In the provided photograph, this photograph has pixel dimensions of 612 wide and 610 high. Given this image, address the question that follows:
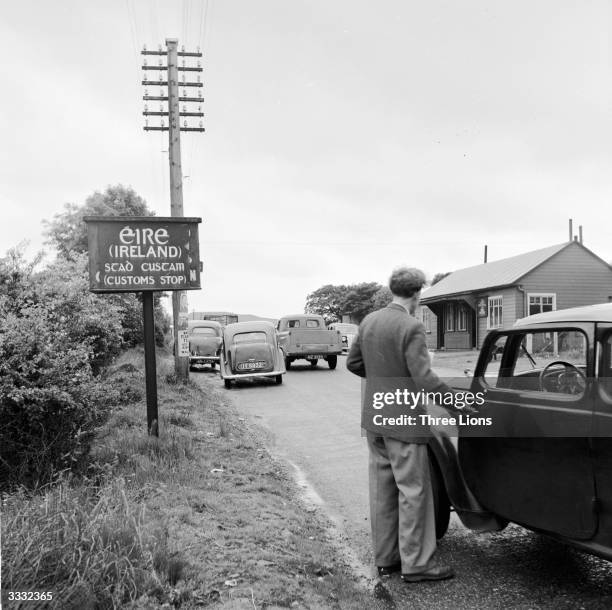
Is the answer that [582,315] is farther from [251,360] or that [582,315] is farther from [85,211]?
[85,211]

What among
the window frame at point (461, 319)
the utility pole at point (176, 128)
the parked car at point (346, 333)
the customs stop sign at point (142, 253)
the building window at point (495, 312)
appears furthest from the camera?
the window frame at point (461, 319)

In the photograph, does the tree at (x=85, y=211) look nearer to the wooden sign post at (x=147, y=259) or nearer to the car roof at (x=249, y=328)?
the car roof at (x=249, y=328)

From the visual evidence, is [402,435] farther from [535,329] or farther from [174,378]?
[174,378]

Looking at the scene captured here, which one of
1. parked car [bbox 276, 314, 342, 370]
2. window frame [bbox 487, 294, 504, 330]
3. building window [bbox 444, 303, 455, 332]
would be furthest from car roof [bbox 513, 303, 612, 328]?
building window [bbox 444, 303, 455, 332]

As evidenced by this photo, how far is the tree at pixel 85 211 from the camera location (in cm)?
3452

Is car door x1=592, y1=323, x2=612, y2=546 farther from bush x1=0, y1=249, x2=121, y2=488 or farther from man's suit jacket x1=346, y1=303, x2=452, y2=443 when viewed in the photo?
bush x1=0, y1=249, x2=121, y2=488

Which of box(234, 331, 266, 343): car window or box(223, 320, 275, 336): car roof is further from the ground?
box(223, 320, 275, 336): car roof

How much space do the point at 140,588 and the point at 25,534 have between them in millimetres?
710

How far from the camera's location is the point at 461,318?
117ft

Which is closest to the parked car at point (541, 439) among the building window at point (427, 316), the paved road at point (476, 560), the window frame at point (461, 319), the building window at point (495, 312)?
the paved road at point (476, 560)

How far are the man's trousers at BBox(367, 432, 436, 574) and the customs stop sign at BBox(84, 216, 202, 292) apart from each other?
3.80m

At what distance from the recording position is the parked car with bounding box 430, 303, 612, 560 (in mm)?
3492

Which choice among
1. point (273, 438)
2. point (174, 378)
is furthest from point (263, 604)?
point (174, 378)

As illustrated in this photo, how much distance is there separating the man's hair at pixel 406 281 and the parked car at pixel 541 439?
0.74m
